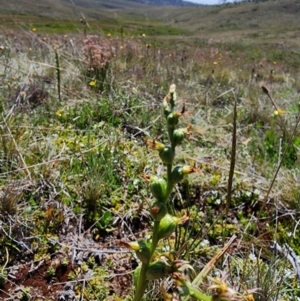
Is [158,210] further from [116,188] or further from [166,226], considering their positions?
[116,188]

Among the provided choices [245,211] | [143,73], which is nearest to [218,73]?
[143,73]

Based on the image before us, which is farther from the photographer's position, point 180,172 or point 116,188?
point 116,188

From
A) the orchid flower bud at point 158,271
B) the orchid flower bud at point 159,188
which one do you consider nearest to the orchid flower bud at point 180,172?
the orchid flower bud at point 159,188

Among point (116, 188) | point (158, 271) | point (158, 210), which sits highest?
point (158, 210)

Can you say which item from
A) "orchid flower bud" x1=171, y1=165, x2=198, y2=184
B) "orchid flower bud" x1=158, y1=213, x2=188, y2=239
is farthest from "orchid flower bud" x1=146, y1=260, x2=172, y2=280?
"orchid flower bud" x1=171, y1=165, x2=198, y2=184

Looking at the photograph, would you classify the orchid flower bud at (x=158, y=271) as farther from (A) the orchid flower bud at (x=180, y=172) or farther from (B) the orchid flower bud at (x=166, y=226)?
(A) the orchid flower bud at (x=180, y=172)

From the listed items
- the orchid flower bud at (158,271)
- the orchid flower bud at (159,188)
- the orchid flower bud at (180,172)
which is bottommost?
the orchid flower bud at (158,271)

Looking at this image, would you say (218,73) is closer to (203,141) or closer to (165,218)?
(203,141)

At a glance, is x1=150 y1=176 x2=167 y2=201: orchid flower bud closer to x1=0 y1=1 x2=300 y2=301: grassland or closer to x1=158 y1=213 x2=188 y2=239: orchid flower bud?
x1=158 y1=213 x2=188 y2=239: orchid flower bud

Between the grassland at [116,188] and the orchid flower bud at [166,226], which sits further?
the grassland at [116,188]

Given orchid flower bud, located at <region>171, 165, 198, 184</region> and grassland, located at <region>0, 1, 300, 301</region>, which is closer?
orchid flower bud, located at <region>171, 165, 198, 184</region>

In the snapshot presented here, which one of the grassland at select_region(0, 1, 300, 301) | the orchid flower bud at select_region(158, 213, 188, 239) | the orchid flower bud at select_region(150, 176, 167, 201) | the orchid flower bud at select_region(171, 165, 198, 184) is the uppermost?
the orchid flower bud at select_region(171, 165, 198, 184)

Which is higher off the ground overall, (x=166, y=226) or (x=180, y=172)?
(x=180, y=172)

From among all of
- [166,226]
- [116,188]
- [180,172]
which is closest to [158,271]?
[166,226]
